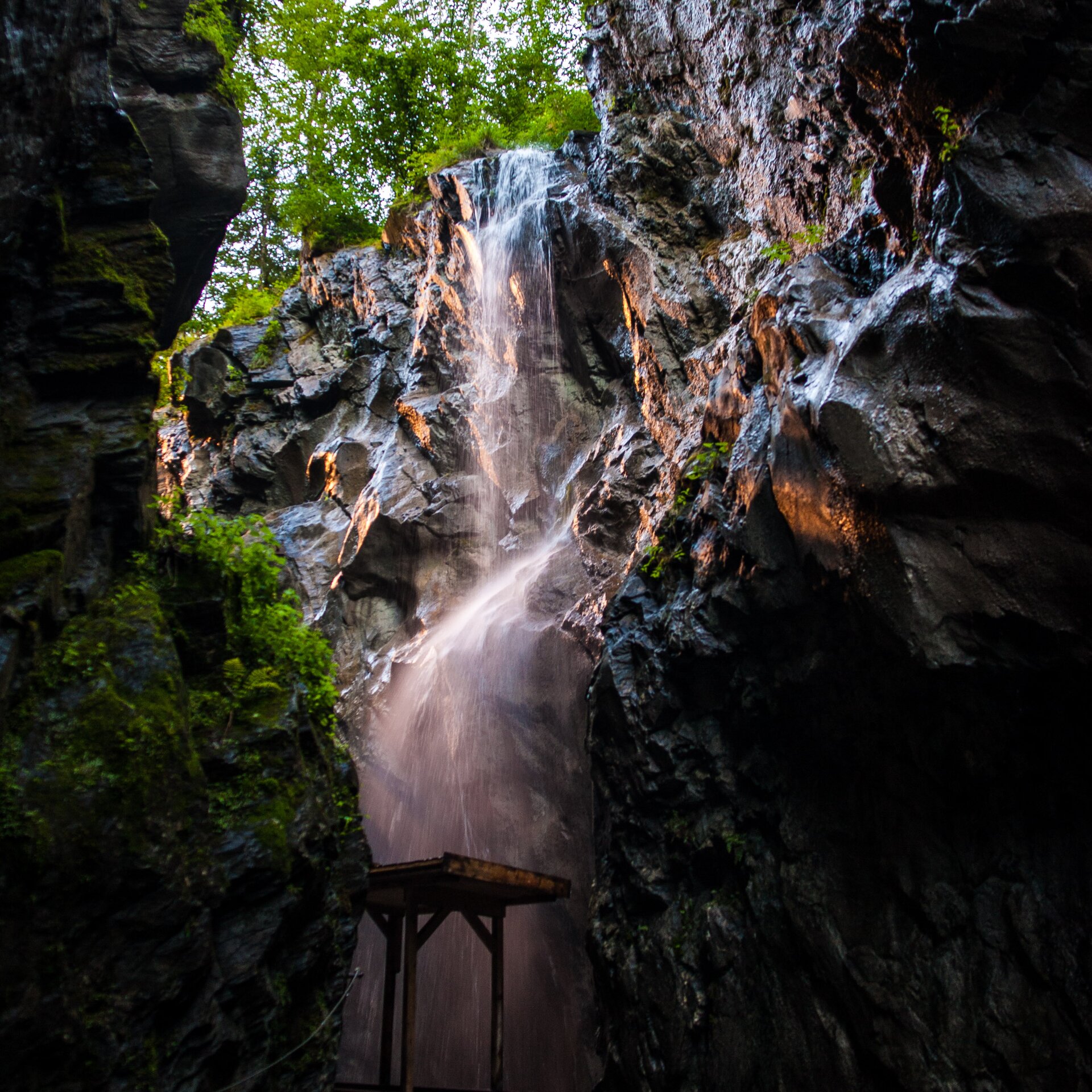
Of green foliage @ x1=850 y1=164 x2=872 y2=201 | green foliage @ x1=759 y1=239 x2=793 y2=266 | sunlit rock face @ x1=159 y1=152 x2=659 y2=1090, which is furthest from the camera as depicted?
sunlit rock face @ x1=159 y1=152 x2=659 y2=1090

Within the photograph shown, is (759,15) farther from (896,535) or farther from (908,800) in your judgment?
(908,800)

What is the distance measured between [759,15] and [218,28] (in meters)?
7.89

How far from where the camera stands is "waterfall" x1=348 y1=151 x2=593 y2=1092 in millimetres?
10711

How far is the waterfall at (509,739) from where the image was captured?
10.7m

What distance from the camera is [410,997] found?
24.3 ft

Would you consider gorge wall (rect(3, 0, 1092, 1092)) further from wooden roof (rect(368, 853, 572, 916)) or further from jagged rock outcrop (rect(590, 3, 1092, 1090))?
wooden roof (rect(368, 853, 572, 916))

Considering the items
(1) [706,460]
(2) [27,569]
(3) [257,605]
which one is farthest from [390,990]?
(1) [706,460]

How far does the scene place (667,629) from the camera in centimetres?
917

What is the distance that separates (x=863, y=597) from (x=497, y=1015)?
6.25m

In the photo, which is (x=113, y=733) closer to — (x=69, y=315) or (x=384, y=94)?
(x=69, y=315)

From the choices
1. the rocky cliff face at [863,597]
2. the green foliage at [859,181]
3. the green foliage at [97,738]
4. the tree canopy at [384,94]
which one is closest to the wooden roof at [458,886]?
the rocky cliff face at [863,597]

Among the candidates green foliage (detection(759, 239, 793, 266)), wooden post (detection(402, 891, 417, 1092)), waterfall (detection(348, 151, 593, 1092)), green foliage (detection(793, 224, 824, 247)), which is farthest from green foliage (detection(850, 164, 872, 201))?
wooden post (detection(402, 891, 417, 1092))

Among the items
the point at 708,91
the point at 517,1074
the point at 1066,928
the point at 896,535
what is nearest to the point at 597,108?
the point at 708,91

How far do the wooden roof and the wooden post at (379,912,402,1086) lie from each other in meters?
0.27
